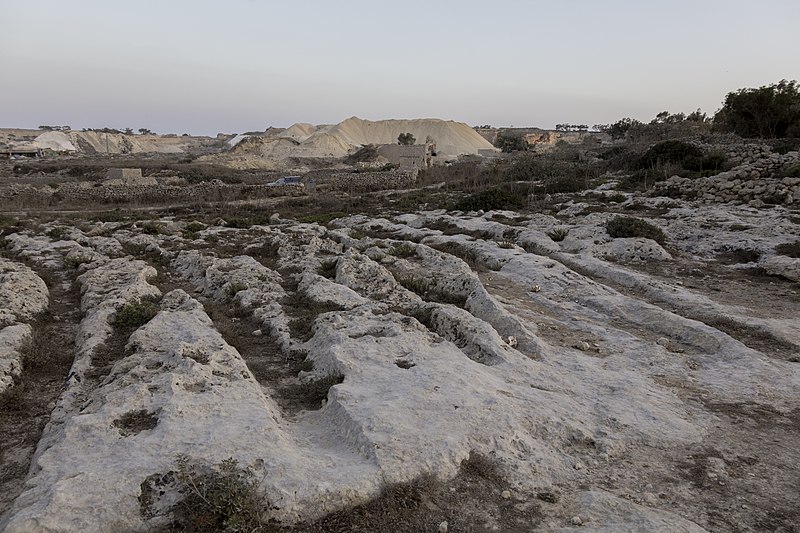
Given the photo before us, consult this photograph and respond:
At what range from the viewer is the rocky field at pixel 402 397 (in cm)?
386

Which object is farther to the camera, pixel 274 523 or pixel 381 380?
pixel 381 380

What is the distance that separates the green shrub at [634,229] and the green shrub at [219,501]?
12896mm

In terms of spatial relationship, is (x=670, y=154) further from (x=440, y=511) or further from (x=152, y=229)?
(x=440, y=511)

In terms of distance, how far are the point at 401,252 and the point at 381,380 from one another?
7.94 m

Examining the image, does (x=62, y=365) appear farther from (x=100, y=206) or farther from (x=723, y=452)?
(x=100, y=206)

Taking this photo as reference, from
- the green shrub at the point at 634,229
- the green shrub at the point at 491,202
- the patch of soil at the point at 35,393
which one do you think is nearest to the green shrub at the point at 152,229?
the patch of soil at the point at 35,393

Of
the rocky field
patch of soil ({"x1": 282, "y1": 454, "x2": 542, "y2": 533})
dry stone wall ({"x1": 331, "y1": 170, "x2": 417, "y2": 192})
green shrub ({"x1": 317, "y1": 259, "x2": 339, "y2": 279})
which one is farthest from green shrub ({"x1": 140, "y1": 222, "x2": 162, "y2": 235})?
dry stone wall ({"x1": 331, "y1": 170, "x2": 417, "y2": 192})

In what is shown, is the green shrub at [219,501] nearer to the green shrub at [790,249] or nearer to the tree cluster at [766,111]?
the green shrub at [790,249]

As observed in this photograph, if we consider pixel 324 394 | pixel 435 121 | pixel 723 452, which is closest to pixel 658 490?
pixel 723 452

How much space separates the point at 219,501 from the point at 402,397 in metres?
2.23

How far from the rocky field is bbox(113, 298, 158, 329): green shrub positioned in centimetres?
5

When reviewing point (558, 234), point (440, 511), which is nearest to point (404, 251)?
point (558, 234)

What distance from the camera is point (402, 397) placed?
538cm

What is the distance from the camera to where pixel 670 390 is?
618cm
